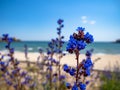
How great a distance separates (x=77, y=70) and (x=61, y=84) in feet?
9.66

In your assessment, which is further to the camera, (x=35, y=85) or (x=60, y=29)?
(x=35, y=85)

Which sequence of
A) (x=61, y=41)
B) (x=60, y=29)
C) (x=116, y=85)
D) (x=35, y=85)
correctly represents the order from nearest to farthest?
1. (x=61, y=41)
2. (x=60, y=29)
3. (x=35, y=85)
4. (x=116, y=85)

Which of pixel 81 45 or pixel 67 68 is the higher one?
pixel 81 45

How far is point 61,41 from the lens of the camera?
499 centimetres

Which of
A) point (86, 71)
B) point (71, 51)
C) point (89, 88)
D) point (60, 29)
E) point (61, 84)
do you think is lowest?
point (89, 88)

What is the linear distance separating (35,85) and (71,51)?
3.99 metres

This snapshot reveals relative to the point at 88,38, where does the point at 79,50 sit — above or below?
below

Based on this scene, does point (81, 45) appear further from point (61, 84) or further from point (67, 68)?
point (61, 84)

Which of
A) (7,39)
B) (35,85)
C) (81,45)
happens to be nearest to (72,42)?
(81,45)

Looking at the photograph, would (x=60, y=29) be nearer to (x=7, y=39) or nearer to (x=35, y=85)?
(x=7, y=39)

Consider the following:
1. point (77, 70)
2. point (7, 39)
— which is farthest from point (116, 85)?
point (77, 70)

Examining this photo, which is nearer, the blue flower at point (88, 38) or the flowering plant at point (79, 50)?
the flowering plant at point (79, 50)

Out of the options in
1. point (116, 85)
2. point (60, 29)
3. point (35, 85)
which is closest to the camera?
point (60, 29)

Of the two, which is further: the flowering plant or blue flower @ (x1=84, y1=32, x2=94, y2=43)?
blue flower @ (x1=84, y1=32, x2=94, y2=43)
